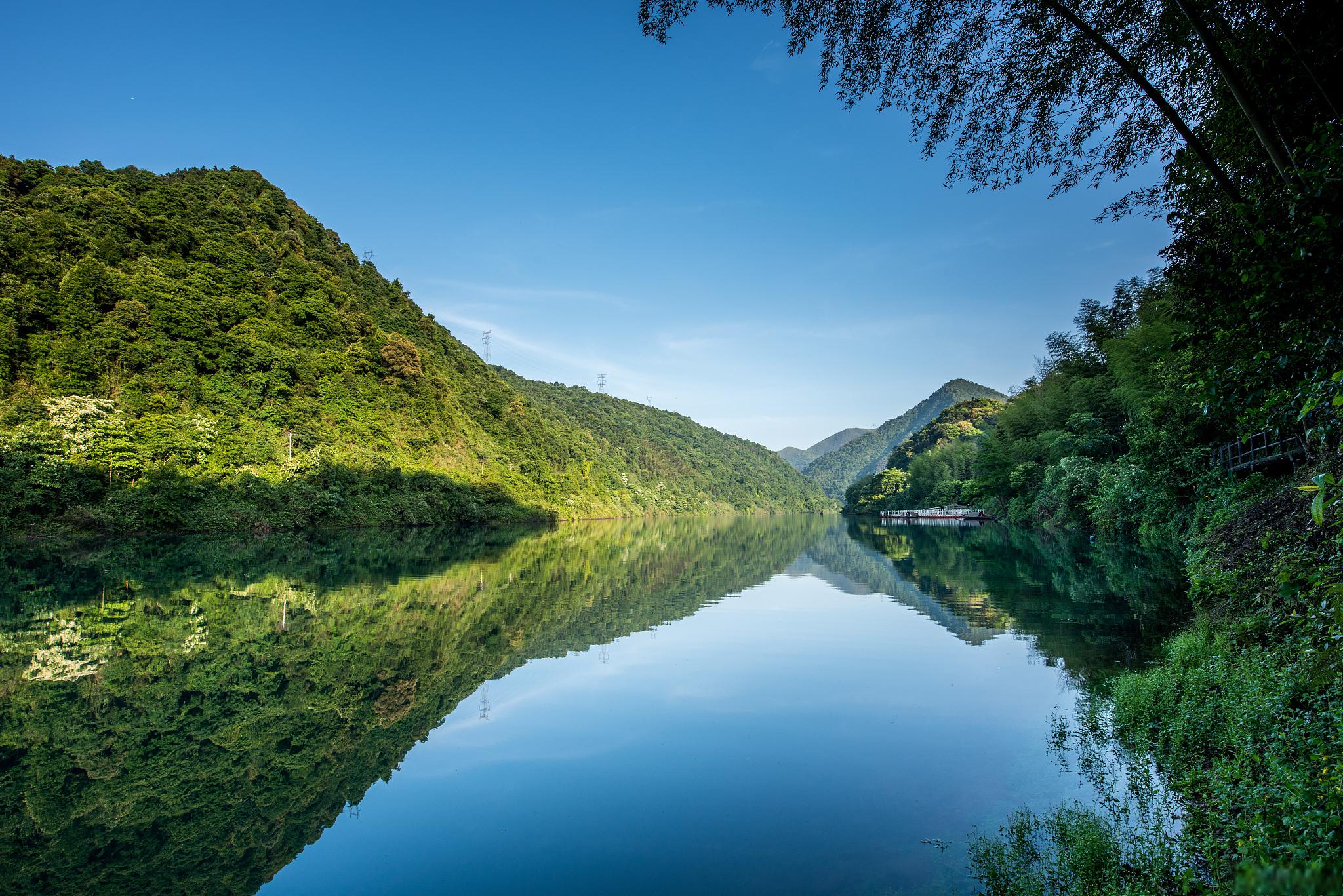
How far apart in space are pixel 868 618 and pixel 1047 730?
882 centimetres

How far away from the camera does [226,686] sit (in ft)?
32.4

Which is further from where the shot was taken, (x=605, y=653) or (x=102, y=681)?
(x=605, y=653)

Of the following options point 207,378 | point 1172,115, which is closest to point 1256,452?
point 1172,115

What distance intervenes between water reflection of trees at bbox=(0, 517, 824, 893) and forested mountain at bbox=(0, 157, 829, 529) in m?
13.7

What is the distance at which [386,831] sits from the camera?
6.00 metres

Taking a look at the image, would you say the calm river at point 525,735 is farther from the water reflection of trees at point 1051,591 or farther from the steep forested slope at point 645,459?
the steep forested slope at point 645,459

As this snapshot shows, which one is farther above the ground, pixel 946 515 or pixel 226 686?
pixel 946 515

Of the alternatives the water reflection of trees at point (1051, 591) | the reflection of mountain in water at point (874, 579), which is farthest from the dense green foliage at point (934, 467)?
the water reflection of trees at point (1051, 591)

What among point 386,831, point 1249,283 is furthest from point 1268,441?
point 386,831

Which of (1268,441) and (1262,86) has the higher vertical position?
(1262,86)

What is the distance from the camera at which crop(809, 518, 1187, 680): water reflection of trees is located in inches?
472

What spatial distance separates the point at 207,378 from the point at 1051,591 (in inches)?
2112

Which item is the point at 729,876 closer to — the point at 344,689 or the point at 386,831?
the point at 386,831

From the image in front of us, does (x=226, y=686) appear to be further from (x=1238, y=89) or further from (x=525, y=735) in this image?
(x=1238, y=89)
